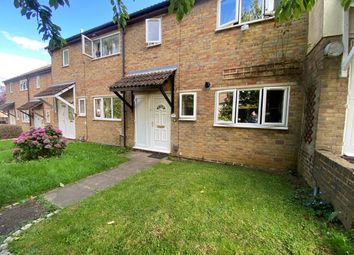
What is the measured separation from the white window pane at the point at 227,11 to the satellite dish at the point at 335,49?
333 cm

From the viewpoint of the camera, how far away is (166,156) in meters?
7.49

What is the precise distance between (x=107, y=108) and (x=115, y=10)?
746 cm

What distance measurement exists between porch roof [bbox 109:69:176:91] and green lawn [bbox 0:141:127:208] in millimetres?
2943

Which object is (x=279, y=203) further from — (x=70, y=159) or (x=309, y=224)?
(x=70, y=159)

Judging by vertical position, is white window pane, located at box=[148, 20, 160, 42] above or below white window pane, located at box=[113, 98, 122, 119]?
Answer: above

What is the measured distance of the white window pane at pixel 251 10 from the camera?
5.53 meters

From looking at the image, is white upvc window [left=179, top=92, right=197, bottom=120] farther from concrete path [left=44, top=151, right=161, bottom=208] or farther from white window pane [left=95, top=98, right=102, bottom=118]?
white window pane [left=95, top=98, right=102, bottom=118]

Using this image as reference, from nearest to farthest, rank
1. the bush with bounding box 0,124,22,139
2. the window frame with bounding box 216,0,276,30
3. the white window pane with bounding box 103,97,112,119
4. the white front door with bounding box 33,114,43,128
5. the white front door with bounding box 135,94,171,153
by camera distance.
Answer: the window frame with bounding box 216,0,276,30 → the white front door with bounding box 135,94,171,153 → the white window pane with bounding box 103,97,112,119 → the bush with bounding box 0,124,22,139 → the white front door with bounding box 33,114,43,128

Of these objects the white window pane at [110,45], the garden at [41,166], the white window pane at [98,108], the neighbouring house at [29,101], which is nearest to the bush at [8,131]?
the neighbouring house at [29,101]

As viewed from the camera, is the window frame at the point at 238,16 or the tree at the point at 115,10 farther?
the window frame at the point at 238,16

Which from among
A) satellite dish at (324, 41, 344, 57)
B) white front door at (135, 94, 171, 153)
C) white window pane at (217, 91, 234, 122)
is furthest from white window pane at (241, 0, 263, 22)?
white front door at (135, 94, 171, 153)

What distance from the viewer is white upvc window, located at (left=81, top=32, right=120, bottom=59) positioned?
30.2ft

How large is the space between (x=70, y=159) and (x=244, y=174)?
5.92m

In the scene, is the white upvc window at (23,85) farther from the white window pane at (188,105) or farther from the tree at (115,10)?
the tree at (115,10)
